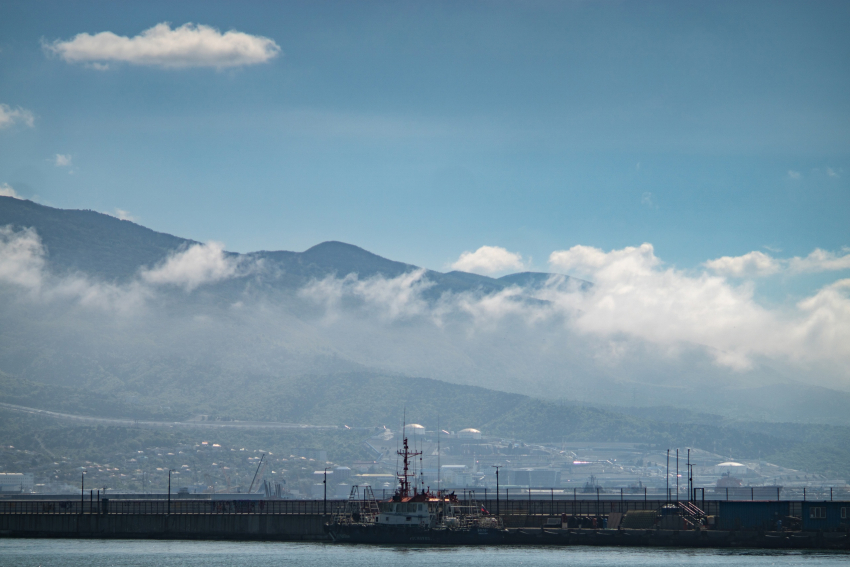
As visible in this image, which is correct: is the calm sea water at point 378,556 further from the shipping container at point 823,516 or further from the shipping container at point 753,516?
the shipping container at point 753,516

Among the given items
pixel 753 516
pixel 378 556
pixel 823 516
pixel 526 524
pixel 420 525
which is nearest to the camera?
pixel 378 556

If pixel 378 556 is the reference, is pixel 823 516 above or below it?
above

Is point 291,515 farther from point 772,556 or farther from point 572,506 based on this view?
point 772,556

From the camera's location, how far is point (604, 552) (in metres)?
92.8

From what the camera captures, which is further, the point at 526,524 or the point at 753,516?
the point at 526,524

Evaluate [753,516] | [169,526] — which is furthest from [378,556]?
[753,516]

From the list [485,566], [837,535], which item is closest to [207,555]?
[485,566]

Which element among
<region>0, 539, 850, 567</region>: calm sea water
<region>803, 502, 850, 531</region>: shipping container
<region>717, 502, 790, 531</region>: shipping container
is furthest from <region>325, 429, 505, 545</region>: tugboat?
<region>803, 502, 850, 531</region>: shipping container

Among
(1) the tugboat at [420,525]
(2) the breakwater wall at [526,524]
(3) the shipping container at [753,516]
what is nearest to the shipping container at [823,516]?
(2) the breakwater wall at [526,524]

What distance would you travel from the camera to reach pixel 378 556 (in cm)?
8844

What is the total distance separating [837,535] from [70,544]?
75052 mm

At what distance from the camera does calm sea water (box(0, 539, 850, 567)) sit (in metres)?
A: 84.9

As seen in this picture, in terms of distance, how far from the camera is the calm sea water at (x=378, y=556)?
8494 centimetres

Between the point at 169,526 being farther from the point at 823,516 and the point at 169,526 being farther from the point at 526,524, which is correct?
the point at 823,516
